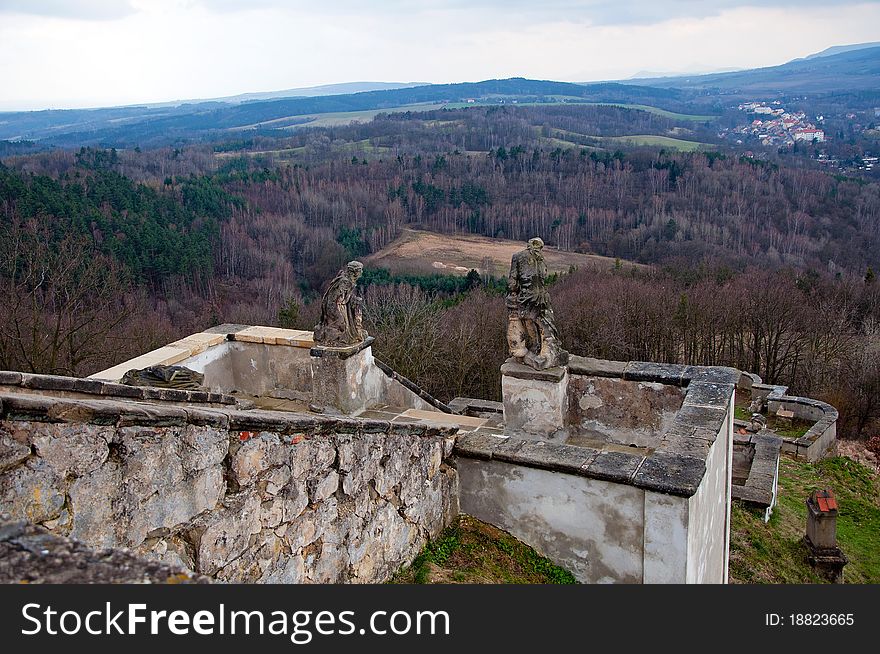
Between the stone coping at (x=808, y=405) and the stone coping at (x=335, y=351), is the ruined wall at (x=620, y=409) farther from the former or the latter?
the stone coping at (x=808, y=405)

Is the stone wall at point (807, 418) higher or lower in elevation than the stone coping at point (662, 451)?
lower

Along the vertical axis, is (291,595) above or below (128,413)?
below

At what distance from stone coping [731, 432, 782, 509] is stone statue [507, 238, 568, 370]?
404 inches

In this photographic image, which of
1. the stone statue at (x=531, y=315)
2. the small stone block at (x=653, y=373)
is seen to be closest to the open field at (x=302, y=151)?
the stone statue at (x=531, y=315)

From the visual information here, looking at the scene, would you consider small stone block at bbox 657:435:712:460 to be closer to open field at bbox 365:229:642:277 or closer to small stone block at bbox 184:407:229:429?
small stone block at bbox 184:407:229:429

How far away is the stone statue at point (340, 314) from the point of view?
11164 mm

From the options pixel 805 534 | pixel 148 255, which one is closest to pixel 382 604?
pixel 805 534

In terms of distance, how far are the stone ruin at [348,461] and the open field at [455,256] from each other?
70330 millimetres

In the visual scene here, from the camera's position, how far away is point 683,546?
279 inches

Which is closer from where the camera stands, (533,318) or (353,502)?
(353,502)

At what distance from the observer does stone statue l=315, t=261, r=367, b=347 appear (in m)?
11.2

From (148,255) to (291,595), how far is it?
7293 centimetres

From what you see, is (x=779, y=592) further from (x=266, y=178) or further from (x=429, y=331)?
(x=266, y=178)

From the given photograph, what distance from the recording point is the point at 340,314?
11195 mm
